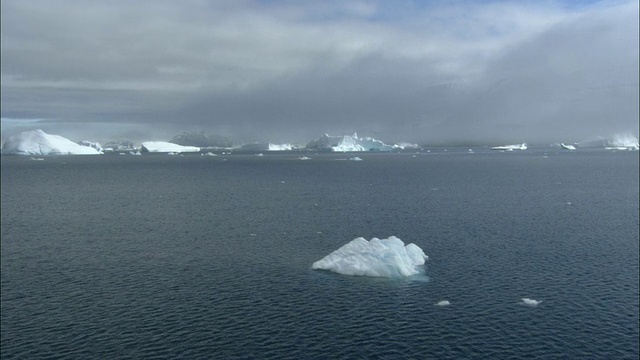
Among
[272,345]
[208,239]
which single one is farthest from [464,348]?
[208,239]

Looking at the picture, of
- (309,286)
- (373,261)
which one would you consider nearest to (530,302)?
(373,261)

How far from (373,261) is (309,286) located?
405 inches

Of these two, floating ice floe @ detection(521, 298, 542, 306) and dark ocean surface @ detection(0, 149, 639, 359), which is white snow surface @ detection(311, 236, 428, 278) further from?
floating ice floe @ detection(521, 298, 542, 306)

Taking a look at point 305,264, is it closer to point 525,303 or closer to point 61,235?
point 525,303

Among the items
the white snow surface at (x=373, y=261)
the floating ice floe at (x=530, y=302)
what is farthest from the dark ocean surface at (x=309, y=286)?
the white snow surface at (x=373, y=261)

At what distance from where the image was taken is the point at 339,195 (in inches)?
6038

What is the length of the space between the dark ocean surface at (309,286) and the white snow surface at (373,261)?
164cm

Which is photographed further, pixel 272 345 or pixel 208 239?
pixel 208 239

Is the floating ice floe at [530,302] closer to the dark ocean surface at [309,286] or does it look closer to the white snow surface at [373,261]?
the dark ocean surface at [309,286]

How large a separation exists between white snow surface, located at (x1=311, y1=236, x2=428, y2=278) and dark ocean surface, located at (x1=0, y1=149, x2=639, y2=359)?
5.39 feet

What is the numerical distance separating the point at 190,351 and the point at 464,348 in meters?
25.4

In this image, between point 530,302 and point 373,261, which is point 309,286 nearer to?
point 373,261

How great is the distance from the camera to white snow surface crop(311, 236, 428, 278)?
66.9 meters

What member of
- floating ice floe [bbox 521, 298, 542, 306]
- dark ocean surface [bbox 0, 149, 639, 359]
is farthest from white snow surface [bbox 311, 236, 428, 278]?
floating ice floe [bbox 521, 298, 542, 306]
